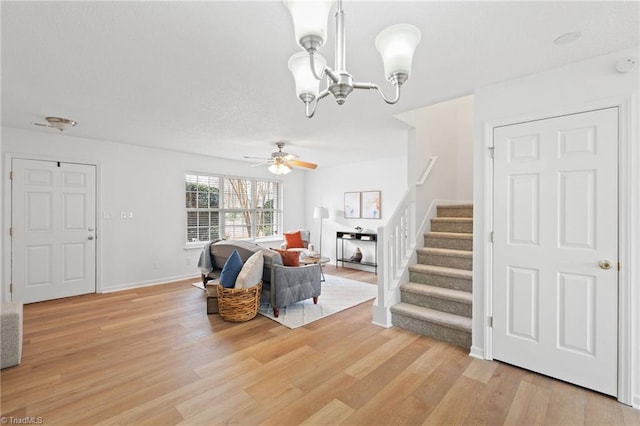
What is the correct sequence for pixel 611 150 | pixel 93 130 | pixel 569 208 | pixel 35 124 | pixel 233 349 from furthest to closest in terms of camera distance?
pixel 93 130
pixel 35 124
pixel 233 349
pixel 569 208
pixel 611 150

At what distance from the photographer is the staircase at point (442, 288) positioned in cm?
293

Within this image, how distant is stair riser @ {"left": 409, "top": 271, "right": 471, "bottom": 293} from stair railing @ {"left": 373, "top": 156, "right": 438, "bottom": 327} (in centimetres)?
11

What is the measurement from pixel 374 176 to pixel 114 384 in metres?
5.45

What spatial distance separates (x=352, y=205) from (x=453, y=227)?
10.4 feet

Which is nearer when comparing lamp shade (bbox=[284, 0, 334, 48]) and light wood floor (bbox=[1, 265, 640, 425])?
lamp shade (bbox=[284, 0, 334, 48])

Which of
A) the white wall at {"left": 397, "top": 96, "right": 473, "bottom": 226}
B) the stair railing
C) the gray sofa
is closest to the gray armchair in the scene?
the gray sofa

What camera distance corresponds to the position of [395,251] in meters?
3.52

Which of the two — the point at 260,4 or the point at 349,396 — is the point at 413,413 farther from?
the point at 260,4

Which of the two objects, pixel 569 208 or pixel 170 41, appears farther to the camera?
pixel 569 208

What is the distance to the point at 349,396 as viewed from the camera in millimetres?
2057

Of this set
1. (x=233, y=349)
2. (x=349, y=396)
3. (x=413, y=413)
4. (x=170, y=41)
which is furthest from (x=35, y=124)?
(x=413, y=413)

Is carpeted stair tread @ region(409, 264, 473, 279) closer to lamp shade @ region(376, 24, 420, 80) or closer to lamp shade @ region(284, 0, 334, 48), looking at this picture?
lamp shade @ region(376, 24, 420, 80)

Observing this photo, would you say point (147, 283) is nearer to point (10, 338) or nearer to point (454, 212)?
point (10, 338)

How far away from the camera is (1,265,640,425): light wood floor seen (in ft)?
6.13
